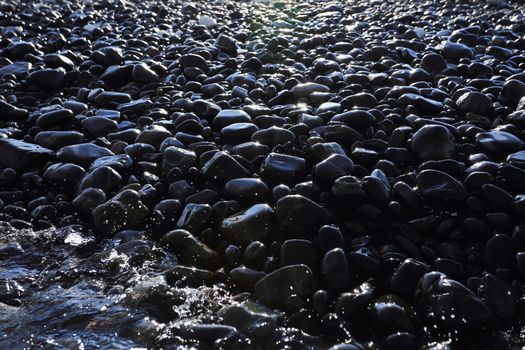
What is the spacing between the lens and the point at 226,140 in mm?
4121

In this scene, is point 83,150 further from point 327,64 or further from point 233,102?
point 327,64

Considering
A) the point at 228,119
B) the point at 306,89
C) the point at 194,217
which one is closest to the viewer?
the point at 194,217

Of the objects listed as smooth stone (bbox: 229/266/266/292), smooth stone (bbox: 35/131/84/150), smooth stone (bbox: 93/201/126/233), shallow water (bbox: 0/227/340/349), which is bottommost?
shallow water (bbox: 0/227/340/349)

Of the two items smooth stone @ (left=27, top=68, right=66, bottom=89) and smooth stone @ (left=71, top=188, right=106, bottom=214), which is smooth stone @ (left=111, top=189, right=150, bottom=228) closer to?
smooth stone @ (left=71, top=188, right=106, bottom=214)

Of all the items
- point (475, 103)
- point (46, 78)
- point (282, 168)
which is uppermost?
point (475, 103)

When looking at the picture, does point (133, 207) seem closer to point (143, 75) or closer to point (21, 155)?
point (21, 155)

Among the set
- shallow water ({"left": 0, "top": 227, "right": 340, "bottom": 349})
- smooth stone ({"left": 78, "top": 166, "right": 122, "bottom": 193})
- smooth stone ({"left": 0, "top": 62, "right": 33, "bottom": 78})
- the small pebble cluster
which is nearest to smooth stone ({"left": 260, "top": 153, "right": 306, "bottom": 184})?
the small pebble cluster

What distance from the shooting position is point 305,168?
3.63 m

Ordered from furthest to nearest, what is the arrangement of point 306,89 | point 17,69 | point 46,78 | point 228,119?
point 17,69 → point 46,78 → point 306,89 → point 228,119

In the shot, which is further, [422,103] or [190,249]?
[422,103]

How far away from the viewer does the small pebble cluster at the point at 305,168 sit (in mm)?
2627

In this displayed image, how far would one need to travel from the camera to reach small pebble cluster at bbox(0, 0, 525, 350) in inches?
103

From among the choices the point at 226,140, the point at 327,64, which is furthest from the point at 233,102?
the point at 327,64

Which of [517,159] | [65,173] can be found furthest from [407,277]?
[65,173]
